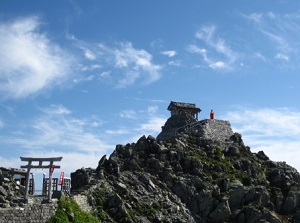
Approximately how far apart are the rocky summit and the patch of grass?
403 cm

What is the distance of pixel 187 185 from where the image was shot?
64.9 metres

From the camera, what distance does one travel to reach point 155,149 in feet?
235

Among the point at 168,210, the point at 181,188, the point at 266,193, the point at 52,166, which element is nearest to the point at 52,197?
the point at 52,166

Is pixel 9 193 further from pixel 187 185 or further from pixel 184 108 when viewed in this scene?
pixel 184 108

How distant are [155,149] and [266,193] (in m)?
17.9

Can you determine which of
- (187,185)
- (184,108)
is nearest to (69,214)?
(187,185)

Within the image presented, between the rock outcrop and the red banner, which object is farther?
the red banner

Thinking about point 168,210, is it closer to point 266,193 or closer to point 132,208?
point 132,208

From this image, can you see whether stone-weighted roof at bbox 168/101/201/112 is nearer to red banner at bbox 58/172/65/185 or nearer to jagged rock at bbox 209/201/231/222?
jagged rock at bbox 209/201/231/222

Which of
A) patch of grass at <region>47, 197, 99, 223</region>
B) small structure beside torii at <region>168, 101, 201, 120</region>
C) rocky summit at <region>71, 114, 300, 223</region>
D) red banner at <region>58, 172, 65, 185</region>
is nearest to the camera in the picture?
patch of grass at <region>47, 197, 99, 223</region>

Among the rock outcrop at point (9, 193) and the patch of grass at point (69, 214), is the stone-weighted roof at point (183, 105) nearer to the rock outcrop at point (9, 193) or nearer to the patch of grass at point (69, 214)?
the rock outcrop at point (9, 193)

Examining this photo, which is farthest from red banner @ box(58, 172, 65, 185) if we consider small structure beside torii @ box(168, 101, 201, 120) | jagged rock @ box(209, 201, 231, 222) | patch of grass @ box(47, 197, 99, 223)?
small structure beside torii @ box(168, 101, 201, 120)

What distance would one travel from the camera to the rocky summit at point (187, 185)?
2274 inches

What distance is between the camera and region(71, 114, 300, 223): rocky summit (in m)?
57.8
